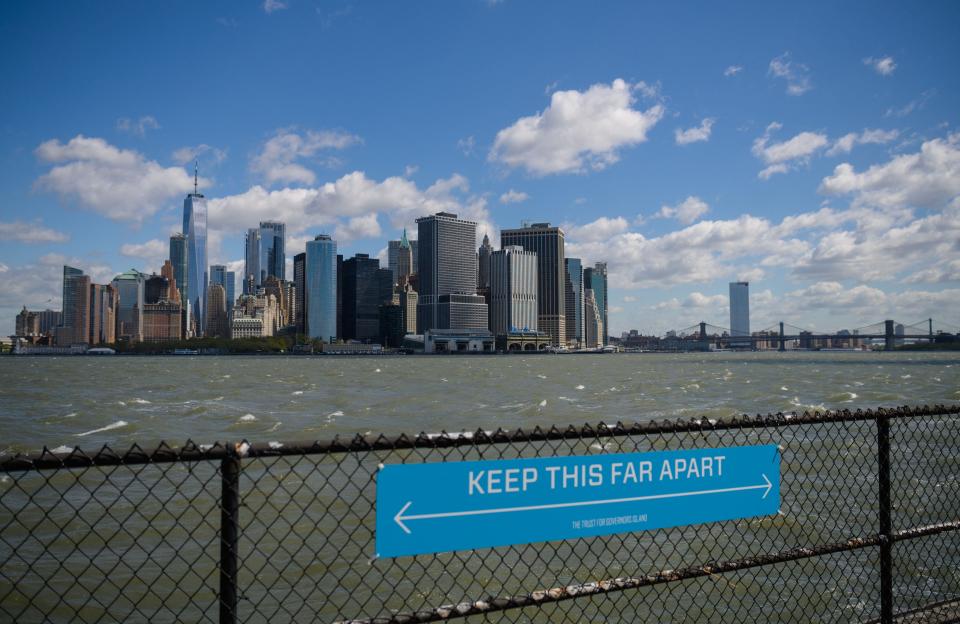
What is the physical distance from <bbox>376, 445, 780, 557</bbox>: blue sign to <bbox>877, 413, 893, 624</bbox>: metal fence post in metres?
1.11

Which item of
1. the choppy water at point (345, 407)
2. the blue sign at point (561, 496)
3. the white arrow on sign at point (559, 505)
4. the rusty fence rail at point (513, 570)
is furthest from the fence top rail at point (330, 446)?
the choppy water at point (345, 407)

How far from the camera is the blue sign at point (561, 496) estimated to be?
12.4 ft

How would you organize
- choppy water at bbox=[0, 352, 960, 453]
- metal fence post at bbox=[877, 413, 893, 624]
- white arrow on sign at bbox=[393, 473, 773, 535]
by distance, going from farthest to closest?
choppy water at bbox=[0, 352, 960, 453], metal fence post at bbox=[877, 413, 893, 624], white arrow on sign at bbox=[393, 473, 773, 535]

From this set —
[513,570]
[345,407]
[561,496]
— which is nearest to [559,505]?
[561,496]

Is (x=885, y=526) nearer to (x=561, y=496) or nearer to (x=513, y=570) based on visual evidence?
(x=561, y=496)

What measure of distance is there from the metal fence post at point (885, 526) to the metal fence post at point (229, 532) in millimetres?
4517

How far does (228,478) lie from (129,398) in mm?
47603

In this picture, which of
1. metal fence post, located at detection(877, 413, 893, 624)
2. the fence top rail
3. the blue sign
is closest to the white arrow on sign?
the blue sign

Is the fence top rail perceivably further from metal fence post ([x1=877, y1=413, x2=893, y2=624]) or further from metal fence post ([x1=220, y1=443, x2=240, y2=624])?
metal fence post ([x1=877, y1=413, x2=893, y2=624])

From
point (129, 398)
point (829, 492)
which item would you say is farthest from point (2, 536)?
point (129, 398)

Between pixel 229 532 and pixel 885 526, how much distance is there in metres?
4.74

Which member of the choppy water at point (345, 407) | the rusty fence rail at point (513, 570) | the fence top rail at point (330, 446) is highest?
the fence top rail at point (330, 446)

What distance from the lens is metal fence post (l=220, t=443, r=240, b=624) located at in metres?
3.47

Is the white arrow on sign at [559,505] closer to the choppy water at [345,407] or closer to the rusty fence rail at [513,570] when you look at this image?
the rusty fence rail at [513,570]
